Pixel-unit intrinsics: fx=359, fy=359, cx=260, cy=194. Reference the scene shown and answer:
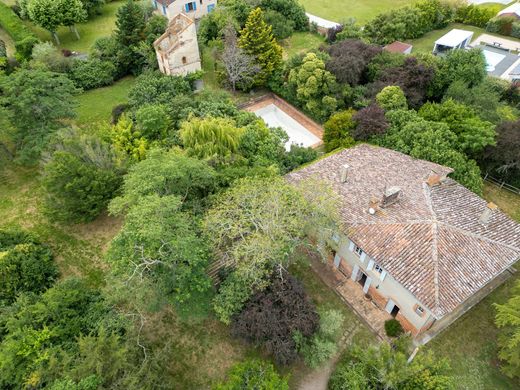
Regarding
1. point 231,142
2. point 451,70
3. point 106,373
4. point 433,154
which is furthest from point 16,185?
point 451,70

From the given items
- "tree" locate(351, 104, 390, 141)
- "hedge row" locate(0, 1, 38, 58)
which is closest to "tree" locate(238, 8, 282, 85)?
"tree" locate(351, 104, 390, 141)

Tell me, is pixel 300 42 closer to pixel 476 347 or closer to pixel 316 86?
pixel 316 86

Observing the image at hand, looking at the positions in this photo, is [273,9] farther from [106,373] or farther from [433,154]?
[106,373]

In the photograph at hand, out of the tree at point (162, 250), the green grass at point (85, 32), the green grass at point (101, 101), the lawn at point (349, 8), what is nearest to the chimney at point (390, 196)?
the tree at point (162, 250)

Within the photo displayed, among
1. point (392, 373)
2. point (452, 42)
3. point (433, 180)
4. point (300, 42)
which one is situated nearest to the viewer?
point (392, 373)

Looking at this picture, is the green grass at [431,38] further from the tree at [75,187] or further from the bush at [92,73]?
the tree at [75,187]

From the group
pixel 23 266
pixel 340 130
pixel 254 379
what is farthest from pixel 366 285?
pixel 23 266

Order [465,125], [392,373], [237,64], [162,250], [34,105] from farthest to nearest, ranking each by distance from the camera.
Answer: [237,64] → [465,125] → [34,105] → [162,250] → [392,373]
